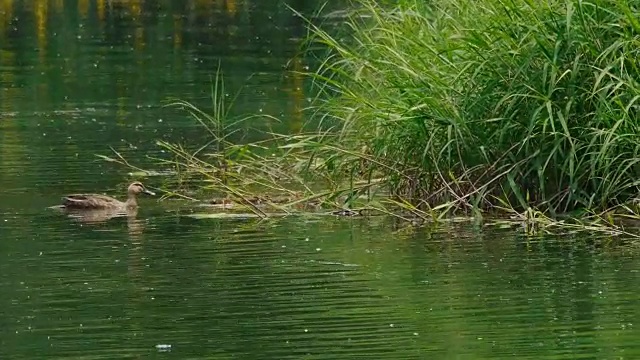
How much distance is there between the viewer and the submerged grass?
13.9m

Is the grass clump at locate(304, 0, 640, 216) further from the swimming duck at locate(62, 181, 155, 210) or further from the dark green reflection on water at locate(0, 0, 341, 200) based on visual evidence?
the dark green reflection on water at locate(0, 0, 341, 200)

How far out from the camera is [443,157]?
14.7 meters

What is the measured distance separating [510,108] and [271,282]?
319 cm

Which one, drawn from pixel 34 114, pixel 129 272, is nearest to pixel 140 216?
pixel 129 272

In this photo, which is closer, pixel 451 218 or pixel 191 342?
pixel 191 342

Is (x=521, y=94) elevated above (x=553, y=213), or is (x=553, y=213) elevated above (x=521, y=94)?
(x=521, y=94)

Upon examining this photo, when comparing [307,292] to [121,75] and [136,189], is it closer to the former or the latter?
[136,189]

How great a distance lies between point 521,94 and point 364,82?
205 centimetres

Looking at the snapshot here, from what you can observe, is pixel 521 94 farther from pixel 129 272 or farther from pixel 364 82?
pixel 129 272

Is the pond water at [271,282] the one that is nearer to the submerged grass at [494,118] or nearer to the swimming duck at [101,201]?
the swimming duck at [101,201]

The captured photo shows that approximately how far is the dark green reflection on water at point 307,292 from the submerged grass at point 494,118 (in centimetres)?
59

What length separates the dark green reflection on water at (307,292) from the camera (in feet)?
31.4

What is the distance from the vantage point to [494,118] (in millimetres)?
14195

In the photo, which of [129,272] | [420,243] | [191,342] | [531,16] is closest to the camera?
[191,342]
